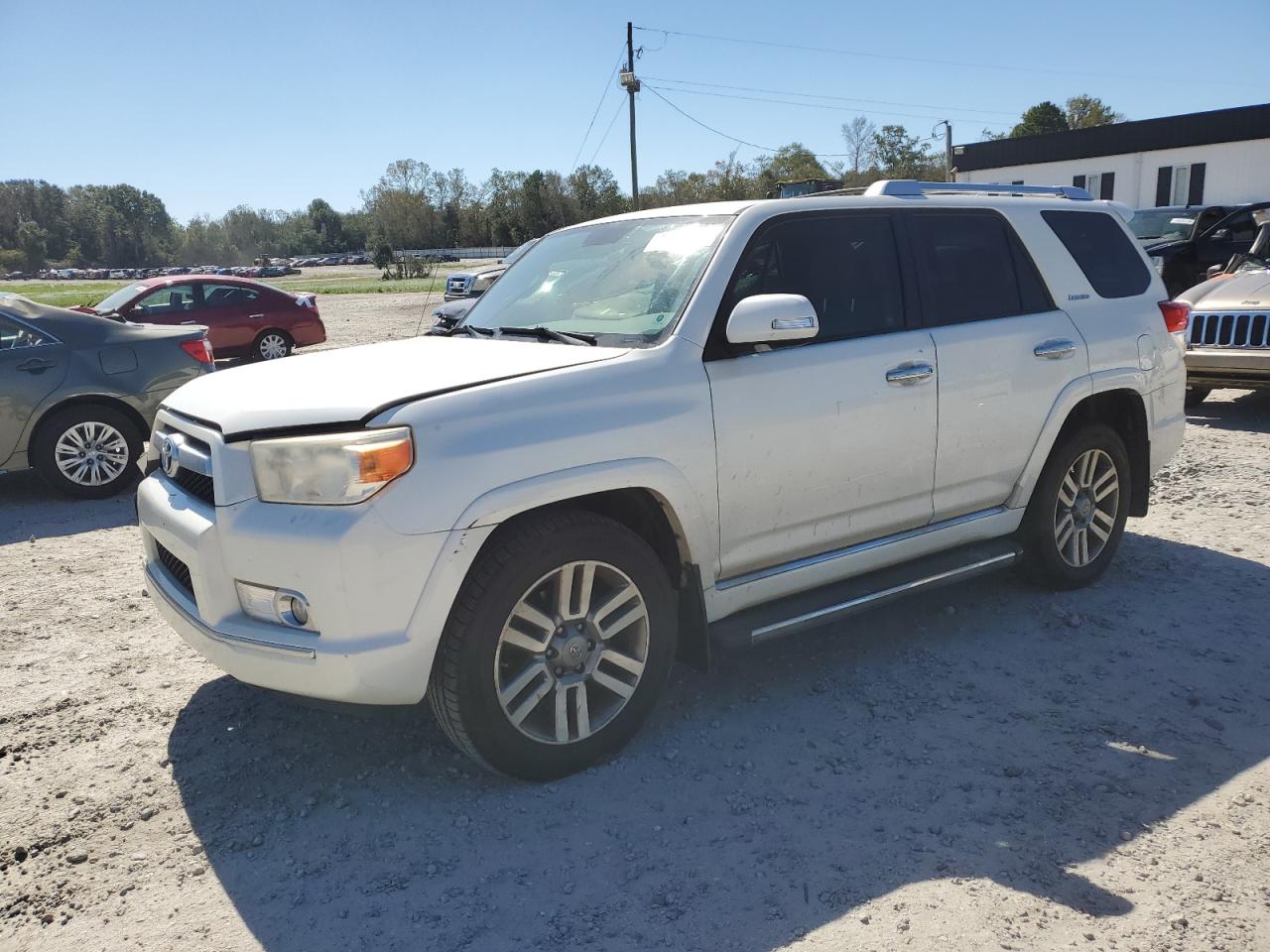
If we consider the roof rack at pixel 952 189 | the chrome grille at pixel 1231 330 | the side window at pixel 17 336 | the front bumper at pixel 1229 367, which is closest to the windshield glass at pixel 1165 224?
the chrome grille at pixel 1231 330

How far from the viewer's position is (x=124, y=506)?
7574 mm

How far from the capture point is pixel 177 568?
3424 millimetres

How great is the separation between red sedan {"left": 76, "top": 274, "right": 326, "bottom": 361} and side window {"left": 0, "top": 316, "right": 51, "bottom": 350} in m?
6.64

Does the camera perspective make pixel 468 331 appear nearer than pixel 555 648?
No

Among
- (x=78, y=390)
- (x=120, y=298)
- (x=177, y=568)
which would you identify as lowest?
(x=177, y=568)

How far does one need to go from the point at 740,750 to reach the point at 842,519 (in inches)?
39.6

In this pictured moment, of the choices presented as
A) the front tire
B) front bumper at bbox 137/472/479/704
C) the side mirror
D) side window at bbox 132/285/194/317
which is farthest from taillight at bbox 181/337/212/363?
side window at bbox 132/285/194/317

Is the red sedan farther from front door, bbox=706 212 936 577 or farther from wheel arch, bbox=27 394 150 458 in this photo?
front door, bbox=706 212 936 577

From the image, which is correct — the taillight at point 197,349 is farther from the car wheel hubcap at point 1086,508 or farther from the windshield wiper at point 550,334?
the car wheel hubcap at point 1086,508

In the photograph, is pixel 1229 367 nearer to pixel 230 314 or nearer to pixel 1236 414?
pixel 1236 414

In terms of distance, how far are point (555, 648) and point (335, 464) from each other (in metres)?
0.94

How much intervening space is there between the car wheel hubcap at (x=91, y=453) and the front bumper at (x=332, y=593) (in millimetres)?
5378

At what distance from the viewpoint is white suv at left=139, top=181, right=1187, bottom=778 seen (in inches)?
116

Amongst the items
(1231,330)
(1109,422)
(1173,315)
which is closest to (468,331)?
(1109,422)
